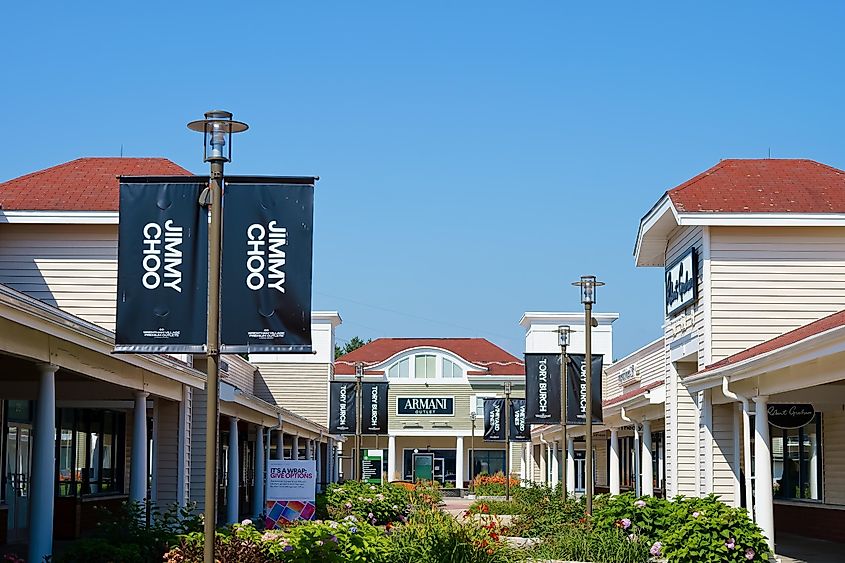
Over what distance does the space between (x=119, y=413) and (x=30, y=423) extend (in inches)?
235

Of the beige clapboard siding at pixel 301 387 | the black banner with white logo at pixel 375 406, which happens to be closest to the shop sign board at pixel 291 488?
the black banner with white logo at pixel 375 406

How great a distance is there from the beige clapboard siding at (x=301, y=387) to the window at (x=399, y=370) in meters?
12.9

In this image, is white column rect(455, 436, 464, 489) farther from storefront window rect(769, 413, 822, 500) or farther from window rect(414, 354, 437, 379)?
storefront window rect(769, 413, 822, 500)

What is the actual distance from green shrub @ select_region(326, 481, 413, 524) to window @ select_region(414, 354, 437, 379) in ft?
125

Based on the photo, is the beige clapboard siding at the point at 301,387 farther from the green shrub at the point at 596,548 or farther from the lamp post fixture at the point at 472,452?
the green shrub at the point at 596,548

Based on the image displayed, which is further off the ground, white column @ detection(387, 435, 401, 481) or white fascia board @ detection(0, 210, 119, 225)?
white fascia board @ detection(0, 210, 119, 225)

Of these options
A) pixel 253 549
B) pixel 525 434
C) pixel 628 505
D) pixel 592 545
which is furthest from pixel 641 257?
pixel 525 434

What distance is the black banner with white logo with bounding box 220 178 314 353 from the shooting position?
1045cm

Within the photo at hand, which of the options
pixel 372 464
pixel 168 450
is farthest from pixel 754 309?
pixel 372 464

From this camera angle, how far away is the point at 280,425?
1459 inches

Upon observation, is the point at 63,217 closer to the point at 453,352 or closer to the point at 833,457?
the point at 833,457

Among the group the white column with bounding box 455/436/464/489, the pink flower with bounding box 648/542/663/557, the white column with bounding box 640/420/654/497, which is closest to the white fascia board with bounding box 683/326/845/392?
the pink flower with bounding box 648/542/663/557

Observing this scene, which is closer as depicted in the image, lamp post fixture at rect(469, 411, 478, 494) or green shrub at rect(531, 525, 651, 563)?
green shrub at rect(531, 525, 651, 563)

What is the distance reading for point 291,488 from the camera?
71.8 ft
